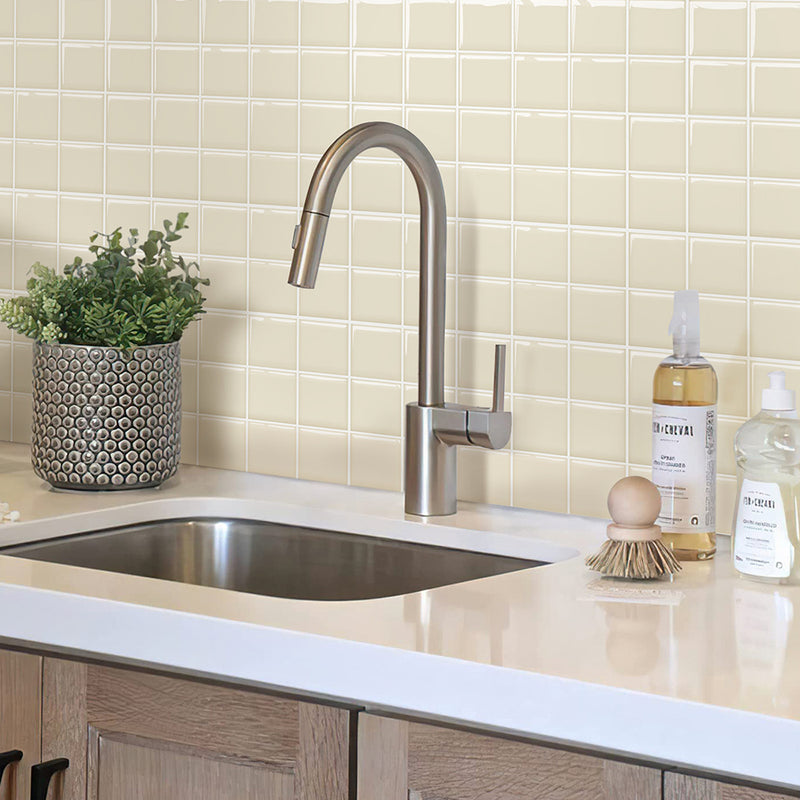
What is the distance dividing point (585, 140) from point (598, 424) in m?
0.32

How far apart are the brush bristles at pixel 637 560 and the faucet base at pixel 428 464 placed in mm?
320

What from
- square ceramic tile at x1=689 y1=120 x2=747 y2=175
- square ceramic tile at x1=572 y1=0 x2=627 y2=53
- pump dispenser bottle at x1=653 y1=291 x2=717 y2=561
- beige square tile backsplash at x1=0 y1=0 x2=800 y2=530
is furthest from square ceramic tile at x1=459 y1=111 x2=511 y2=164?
pump dispenser bottle at x1=653 y1=291 x2=717 y2=561

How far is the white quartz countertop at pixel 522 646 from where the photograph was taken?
1.05 m

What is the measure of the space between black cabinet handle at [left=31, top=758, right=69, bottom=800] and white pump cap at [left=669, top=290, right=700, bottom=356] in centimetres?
72

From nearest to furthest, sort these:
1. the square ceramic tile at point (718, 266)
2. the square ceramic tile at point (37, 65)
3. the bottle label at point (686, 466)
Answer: the bottle label at point (686, 466), the square ceramic tile at point (718, 266), the square ceramic tile at point (37, 65)

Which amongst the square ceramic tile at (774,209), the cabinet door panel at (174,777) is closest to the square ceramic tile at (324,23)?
the square ceramic tile at (774,209)

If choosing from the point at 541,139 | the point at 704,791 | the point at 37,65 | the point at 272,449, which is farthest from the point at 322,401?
the point at 704,791

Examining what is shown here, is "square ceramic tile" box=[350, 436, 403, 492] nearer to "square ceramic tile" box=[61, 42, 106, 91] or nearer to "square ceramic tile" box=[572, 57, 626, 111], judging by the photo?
"square ceramic tile" box=[572, 57, 626, 111]

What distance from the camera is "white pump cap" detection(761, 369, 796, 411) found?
140cm

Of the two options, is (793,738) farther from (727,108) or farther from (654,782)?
(727,108)

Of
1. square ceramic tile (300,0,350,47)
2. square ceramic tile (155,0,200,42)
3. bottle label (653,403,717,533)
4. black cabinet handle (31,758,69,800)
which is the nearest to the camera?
black cabinet handle (31,758,69,800)

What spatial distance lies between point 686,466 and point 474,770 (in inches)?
18.3

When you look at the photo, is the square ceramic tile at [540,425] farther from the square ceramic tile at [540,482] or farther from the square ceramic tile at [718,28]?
the square ceramic tile at [718,28]

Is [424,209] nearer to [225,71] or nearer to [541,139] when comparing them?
[541,139]
